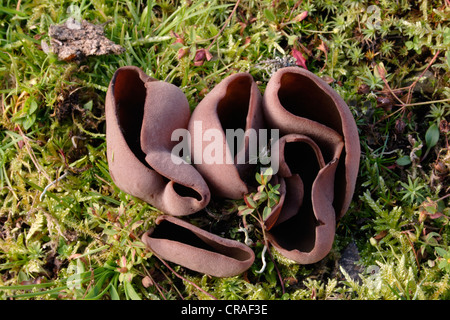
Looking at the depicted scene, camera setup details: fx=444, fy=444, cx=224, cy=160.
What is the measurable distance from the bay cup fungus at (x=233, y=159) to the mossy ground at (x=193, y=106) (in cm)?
27

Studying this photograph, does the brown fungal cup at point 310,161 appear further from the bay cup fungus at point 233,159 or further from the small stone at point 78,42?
the small stone at point 78,42

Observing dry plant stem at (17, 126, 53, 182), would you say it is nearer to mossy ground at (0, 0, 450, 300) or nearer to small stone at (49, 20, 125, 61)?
mossy ground at (0, 0, 450, 300)

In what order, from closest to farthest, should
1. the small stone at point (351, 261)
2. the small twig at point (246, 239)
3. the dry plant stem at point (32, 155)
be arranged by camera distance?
the small twig at point (246, 239), the small stone at point (351, 261), the dry plant stem at point (32, 155)

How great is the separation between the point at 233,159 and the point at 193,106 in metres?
0.70

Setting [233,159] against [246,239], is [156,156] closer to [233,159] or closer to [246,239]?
[233,159]

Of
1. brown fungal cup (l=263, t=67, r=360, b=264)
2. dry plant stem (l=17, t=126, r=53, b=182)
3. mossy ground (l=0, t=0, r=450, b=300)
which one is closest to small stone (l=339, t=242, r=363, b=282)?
mossy ground (l=0, t=0, r=450, b=300)

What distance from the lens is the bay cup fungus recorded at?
2.31m

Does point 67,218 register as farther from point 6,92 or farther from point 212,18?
point 212,18

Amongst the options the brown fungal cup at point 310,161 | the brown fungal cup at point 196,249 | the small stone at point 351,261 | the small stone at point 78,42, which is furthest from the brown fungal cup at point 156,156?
the small stone at point 351,261

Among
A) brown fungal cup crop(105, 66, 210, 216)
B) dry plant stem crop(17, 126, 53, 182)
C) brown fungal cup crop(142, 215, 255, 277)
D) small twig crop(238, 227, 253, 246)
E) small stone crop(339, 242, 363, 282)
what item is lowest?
small stone crop(339, 242, 363, 282)

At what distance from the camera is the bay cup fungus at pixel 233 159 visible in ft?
7.59

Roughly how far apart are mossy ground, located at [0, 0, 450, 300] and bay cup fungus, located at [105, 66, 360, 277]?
0.27 metres

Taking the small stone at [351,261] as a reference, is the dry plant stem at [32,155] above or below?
above

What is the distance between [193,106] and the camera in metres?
2.95
